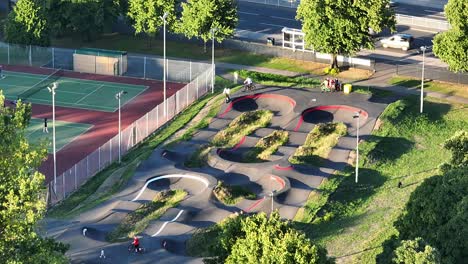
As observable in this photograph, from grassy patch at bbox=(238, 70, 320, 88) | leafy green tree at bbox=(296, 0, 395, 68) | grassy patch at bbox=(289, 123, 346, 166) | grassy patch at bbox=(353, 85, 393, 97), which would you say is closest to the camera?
grassy patch at bbox=(289, 123, 346, 166)

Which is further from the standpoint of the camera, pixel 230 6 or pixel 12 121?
pixel 230 6

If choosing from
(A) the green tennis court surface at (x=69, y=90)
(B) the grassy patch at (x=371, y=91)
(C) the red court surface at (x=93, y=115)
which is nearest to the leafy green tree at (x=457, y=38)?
(B) the grassy patch at (x=371, y=91)

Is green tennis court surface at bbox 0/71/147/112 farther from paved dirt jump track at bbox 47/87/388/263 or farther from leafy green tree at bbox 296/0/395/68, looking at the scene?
leafy green tree at bbox 296/0/395/68

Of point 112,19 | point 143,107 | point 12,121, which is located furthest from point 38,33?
point 12,121

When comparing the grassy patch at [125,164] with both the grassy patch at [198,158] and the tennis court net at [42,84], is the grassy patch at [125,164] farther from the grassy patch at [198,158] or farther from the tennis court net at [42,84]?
the tennis court net at [42,84]

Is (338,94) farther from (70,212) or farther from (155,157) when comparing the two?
(70,212)

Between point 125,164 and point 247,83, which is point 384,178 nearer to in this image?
point 125,164

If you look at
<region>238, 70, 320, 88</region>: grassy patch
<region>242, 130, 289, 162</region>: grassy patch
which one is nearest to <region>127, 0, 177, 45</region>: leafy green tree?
<region>238, 70, 320, 88</region>: grassy patch

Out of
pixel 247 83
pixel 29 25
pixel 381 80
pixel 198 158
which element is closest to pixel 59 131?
pixel 198 158
